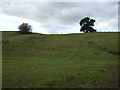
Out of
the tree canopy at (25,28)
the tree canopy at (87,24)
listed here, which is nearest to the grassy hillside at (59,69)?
the tree canopy at (25,28)

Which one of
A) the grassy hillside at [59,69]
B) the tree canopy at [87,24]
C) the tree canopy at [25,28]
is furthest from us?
the tree canopy at [87,24]

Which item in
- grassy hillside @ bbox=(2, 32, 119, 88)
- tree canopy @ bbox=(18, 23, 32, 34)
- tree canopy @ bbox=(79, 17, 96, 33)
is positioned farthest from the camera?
tree canopy @ bbox=(79, 17, 96, 33)

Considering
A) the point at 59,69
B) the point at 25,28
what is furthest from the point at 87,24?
the point at 59,69

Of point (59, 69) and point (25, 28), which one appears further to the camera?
point (25, 28)

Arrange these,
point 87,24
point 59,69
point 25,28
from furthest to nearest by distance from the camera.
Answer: point 87,24 < point 25,28 < point 59,69

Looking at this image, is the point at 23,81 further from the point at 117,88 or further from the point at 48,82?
the point at 117,88

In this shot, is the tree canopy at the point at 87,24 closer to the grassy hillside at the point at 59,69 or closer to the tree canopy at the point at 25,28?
the tree canopy at the point at 25,28

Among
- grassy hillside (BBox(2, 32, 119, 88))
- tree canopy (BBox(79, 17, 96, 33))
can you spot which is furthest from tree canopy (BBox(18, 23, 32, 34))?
grassy hillside (BBox(2, 32, 119, 88))

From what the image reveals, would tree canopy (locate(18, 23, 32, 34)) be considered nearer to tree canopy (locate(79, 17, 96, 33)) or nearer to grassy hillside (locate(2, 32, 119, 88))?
tree canopy (locate(79, 17, 96, 33))

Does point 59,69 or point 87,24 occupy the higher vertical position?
point 87,24

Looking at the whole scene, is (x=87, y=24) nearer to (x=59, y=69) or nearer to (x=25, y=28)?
(x=25, y=28)

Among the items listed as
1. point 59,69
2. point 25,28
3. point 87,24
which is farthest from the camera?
point 87,24

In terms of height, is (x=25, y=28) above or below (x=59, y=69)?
above

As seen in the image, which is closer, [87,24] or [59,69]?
[59,69]
